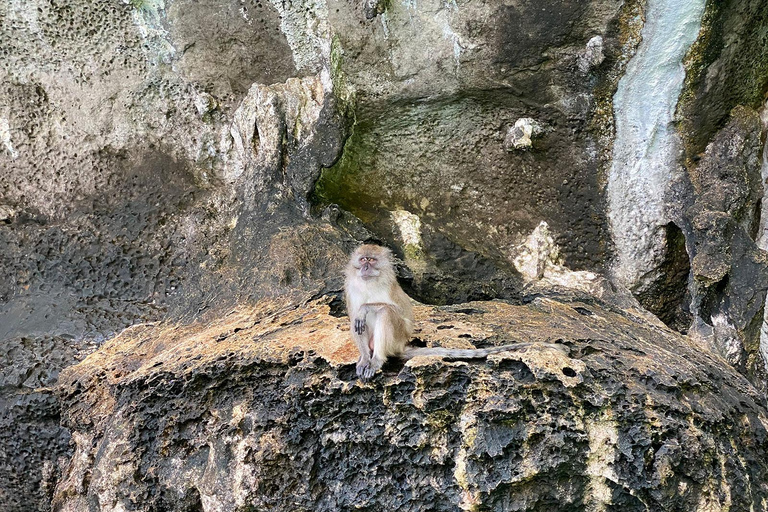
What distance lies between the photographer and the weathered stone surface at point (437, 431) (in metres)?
2.82

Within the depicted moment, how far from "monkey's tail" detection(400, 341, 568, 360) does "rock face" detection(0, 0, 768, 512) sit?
80mm

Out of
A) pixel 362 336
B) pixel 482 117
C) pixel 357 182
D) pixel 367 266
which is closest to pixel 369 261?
pixel 367 266

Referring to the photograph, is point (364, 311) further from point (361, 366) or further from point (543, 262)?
point (543, 262)

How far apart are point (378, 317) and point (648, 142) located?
235 centimetres

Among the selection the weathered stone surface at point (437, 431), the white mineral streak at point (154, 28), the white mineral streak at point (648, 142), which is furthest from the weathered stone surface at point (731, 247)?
the white mineral streak at point (154, 28)

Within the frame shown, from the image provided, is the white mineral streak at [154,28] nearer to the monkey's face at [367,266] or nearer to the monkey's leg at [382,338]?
the monkey's face at [367,266]

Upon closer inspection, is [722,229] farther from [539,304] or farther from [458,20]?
[458,20]

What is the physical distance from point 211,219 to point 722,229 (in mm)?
3253

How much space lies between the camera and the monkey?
302 cm

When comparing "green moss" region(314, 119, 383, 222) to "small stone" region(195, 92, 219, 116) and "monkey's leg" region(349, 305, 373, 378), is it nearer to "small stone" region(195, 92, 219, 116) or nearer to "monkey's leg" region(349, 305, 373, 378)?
"small stone" region(195, 92, 219, 116)

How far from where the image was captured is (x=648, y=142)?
173 inches

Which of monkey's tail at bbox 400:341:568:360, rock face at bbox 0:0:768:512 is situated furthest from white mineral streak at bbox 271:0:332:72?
monkey's tail at bbox 400:341:568:360

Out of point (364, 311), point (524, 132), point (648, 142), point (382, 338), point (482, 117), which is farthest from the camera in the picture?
point (482, 117)

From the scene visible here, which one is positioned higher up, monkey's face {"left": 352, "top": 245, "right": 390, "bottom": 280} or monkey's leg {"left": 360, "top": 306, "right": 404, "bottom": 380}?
monkey's face {"left": 352, "top": 245, "right": 390, "bottom": 280}
